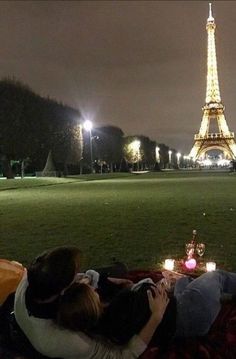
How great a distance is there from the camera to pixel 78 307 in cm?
383

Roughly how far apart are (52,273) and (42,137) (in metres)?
56.3

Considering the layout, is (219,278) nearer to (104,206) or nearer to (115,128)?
(104,206)

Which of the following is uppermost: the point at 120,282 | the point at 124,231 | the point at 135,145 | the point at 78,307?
the point at 135,145

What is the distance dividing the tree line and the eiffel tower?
2898 centimetres

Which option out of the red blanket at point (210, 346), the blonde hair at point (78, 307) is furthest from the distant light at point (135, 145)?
the blonde hair at point (78, 307)

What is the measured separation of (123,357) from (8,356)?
1.12m

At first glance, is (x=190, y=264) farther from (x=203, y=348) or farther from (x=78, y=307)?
(x=78, y=307)

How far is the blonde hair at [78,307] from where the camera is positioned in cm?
381

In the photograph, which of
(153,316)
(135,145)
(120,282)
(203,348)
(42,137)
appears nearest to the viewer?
(153,316)

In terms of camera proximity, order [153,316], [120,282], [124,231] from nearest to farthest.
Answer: [153,316], [120,282], [124,231]

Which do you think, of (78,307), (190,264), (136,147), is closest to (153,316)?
(78,307)

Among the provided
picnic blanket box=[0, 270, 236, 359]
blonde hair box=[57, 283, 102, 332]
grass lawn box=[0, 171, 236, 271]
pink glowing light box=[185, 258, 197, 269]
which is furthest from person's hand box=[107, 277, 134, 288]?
grass lawn box=[0, 171, 236, 271]

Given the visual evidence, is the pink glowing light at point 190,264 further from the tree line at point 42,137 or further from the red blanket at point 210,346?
the tree line at point 42,137

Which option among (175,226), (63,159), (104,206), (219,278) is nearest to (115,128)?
(63,159)
